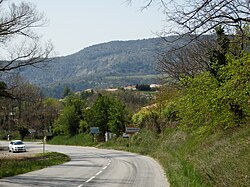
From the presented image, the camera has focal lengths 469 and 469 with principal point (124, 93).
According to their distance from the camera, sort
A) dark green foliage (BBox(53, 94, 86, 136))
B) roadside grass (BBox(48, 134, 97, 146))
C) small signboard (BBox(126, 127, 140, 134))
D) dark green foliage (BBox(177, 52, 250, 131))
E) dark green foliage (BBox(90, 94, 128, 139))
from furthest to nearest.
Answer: dark green foliage (BBox(53, 94, 86, 136)), roadside grass (BBox(48, 134, 97, 146)), dark green foliage (BBox(90, 94, 128, 139)), small signboard (BBox(126, 127, 140, 134)), dark green foliage (BBox(177, 52, 250, 131))

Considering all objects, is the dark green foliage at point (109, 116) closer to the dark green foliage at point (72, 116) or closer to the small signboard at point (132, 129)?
the dark green foliage at point (72, 116)

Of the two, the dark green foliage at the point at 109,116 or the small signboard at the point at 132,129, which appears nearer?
the small signboard at the point at 132,129

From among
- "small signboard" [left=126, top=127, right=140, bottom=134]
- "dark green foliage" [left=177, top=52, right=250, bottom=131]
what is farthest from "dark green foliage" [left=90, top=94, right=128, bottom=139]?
"dark green foliage" [left=177, top=52, right=250, bottom=131]

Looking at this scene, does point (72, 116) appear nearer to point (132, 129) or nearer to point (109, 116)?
point (109, 116)

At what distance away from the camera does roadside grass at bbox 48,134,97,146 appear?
79919mm

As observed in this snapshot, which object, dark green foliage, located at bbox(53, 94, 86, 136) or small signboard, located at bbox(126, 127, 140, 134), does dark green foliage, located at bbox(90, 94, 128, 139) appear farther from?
small signboard, located at bbox(126, 127, 140, 134)

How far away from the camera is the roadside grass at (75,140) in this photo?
79.9 meters

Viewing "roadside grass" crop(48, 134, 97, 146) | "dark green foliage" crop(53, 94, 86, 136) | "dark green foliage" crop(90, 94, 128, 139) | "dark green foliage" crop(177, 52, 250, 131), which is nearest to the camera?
"dark green foliage" crop(177, 52, 250, 131)

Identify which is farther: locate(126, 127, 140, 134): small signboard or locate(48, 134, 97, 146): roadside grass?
locate(48, 134, 97, 146): roadside grass

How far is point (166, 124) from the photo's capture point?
56406mm

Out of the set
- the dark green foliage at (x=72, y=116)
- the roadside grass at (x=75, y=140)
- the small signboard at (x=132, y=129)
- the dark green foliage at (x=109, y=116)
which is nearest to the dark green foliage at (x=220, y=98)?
the small signboard at (x=132, y=129)

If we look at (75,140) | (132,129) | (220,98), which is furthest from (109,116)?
(220,98)

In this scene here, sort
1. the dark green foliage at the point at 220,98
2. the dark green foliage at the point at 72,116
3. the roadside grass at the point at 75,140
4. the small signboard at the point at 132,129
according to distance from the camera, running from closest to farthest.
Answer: the dark green foliage at the point at 220,98, the small signboard at the point at 132,129, the roadside grass at the point at 75,140, the dark green foliage at the point at 72,116

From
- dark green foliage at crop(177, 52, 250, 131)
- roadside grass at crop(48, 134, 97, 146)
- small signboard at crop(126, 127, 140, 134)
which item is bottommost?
roadside grass at crop(48, 134, 97, 146)
